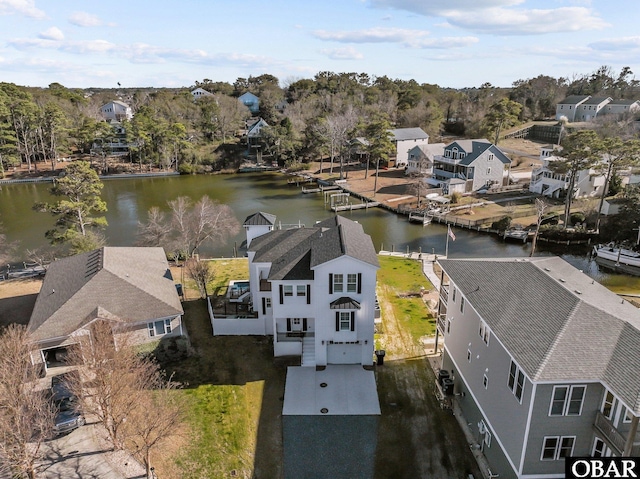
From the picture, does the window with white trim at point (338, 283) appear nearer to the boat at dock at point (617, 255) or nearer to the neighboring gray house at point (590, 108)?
the boat at dock at point (617, 255)

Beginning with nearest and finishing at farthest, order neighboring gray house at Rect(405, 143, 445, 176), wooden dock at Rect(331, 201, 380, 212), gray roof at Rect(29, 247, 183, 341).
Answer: gray roof at Rect(29, 247, 183, 341), wooden dock at Rect(331, 201, 380, 212), neighboring gray house at Rect(405, 143, 445, 176)

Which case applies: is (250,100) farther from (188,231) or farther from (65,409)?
(65,409)

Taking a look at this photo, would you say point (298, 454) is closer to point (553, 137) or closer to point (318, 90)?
point (553, 137)

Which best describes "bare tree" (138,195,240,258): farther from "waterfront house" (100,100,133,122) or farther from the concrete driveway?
"waterfront house" (100,100,133,122)

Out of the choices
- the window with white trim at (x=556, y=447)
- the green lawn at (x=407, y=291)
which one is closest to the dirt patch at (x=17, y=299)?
the green lawn at (x=407, y=291)

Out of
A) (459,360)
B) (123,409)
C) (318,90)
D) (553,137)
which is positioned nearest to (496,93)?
(553,137)

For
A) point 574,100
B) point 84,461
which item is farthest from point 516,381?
point 574,100

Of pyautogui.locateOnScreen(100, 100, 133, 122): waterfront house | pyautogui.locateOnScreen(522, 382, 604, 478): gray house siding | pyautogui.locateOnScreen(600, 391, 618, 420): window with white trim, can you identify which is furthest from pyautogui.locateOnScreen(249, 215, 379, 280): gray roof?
pyautogui.locateOnScreen(100, 100, 133, 122): waterfront house
